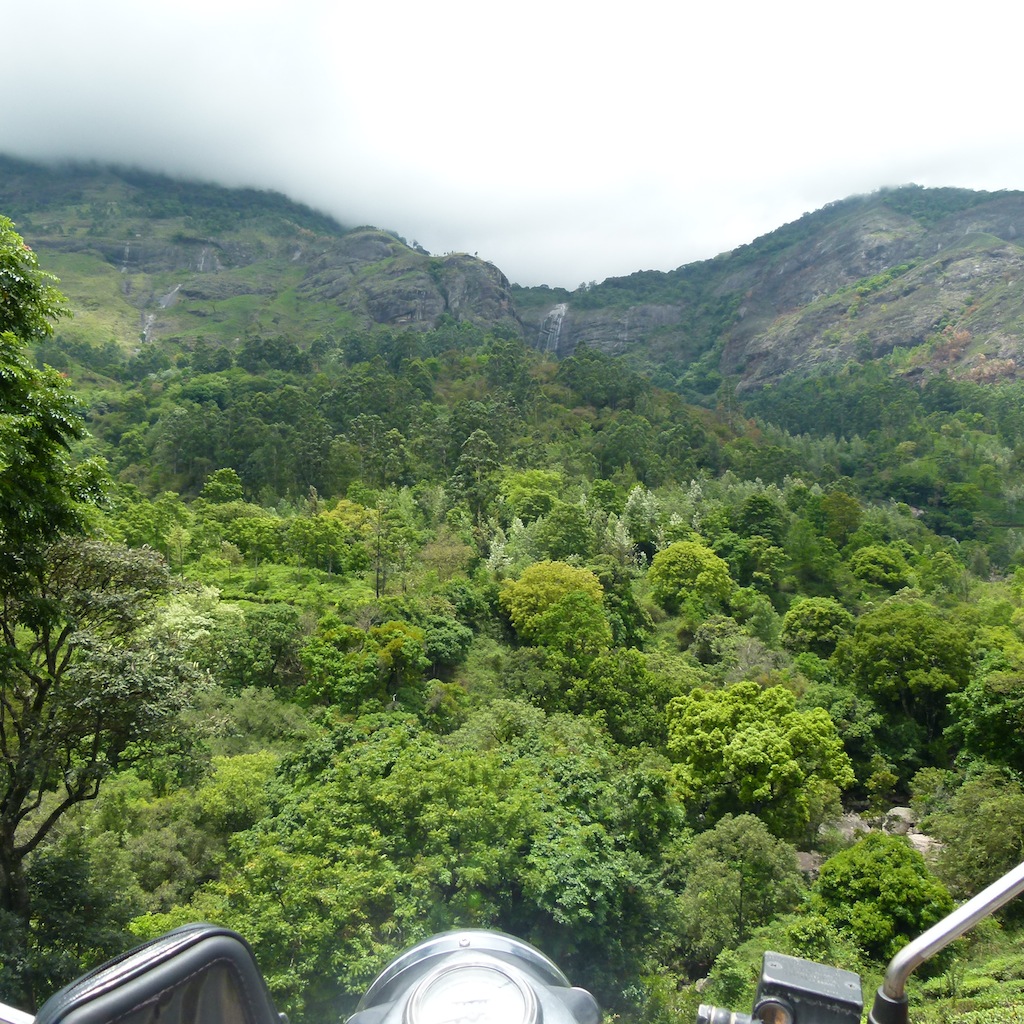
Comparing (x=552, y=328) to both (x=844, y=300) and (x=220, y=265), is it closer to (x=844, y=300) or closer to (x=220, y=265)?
(x=844, y=300)

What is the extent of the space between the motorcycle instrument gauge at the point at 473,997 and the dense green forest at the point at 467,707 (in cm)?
579

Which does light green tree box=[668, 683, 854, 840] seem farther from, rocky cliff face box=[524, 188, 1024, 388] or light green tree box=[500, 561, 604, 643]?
rocky cliff face box=[524, 188, 1024, 388]

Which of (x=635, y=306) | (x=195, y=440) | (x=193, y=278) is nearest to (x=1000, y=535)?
(x=195, y=440)

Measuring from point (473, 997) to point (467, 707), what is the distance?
16.7 meters

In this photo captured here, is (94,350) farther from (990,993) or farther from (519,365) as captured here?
(990,993)

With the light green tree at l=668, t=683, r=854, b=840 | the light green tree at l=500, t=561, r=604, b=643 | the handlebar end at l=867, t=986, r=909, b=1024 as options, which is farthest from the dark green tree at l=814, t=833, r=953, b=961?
the handlebar end at l=867, t=986, r=909, b=1024

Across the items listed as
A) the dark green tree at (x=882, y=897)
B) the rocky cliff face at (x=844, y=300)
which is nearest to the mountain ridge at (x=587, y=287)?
the rocky cliff face at (x=844, y=300)

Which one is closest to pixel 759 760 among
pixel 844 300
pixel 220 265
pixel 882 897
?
pixel 882 897

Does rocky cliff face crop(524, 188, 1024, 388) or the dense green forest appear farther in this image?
rocky cliff face crop(524, 188, 1024, 388)

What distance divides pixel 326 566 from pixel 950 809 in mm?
21063

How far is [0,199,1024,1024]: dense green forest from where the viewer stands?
23.2 feet

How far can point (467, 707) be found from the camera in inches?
Answer: 681

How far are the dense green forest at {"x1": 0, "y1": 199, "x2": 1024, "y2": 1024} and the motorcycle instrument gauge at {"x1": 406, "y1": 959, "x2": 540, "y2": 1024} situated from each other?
5.79 metres

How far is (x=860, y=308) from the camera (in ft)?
307
